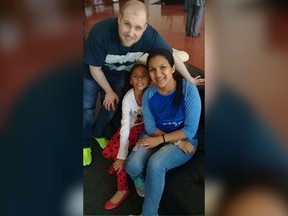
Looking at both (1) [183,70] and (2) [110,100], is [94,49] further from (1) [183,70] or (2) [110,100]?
(1) [183,70]

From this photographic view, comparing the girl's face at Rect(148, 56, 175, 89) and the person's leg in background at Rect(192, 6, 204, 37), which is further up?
the person's leg in background at Rect(192, 6, 204, 37)

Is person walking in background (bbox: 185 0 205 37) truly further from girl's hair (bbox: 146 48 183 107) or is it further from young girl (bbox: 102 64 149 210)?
young girl (bbox: 102 64 149 210)

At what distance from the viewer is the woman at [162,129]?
2.70 ft

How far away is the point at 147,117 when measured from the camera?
0.85m

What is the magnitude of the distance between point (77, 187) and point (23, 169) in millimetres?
175

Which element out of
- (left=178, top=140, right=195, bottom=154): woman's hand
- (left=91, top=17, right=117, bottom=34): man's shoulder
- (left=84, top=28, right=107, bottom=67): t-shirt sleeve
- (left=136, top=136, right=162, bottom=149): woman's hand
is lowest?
(left=178, top=140, right=195, bottom=154): woman's hand

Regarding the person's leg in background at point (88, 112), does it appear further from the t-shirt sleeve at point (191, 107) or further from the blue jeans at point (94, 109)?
the t-shirt sleeve at point (191, 107)

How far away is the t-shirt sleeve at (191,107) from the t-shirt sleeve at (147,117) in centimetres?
9

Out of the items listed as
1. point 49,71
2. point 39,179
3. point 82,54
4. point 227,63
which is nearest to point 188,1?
point 227,63

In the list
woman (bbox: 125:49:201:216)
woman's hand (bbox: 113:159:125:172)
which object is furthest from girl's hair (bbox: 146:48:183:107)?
woman's hand (bbox: 113:159:125:172)

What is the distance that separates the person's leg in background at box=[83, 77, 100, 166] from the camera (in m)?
0.85

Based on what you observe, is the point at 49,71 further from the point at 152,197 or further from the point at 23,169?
the point at 152,197

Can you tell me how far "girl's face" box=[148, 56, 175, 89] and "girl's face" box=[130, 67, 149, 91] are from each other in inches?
0.9

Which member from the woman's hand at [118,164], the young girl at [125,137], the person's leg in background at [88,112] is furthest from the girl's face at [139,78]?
the woman's hand at [118,164]
